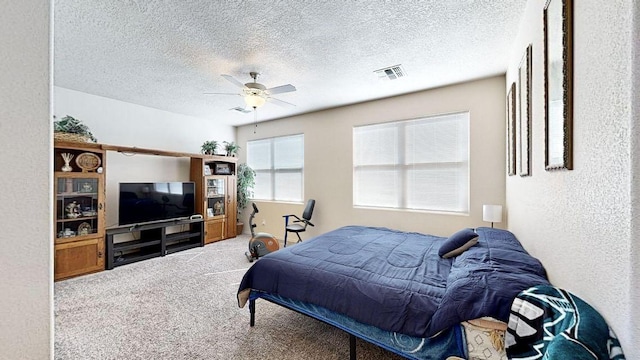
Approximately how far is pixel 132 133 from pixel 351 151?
4.09 metres

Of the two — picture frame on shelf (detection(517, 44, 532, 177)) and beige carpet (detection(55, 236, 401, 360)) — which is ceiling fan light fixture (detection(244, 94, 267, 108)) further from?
picture frame on shelf (detection(517, 44, 532, 177))

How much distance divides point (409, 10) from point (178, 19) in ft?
6.61

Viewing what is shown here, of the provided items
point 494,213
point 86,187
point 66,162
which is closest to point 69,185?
point 86,187

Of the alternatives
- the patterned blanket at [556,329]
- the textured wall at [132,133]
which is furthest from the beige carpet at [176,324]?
the textured wall at [132,133]

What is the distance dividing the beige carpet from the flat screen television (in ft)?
3.37

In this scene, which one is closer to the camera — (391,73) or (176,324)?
(176,324)

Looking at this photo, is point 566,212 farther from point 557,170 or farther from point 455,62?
point 455,62

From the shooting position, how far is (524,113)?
204 centimetres

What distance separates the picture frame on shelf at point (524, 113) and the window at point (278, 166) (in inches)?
149

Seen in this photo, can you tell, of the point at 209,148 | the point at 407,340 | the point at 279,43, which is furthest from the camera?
the point at 209,148

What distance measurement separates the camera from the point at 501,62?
9.68 feet

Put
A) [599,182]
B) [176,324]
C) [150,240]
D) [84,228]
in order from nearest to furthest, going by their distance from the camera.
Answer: [599,182] < [176,324] < [84,228] < [150,240]

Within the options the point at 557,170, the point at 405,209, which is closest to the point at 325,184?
the point at 405,209

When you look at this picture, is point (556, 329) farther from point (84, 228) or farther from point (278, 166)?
point (278, 166)
